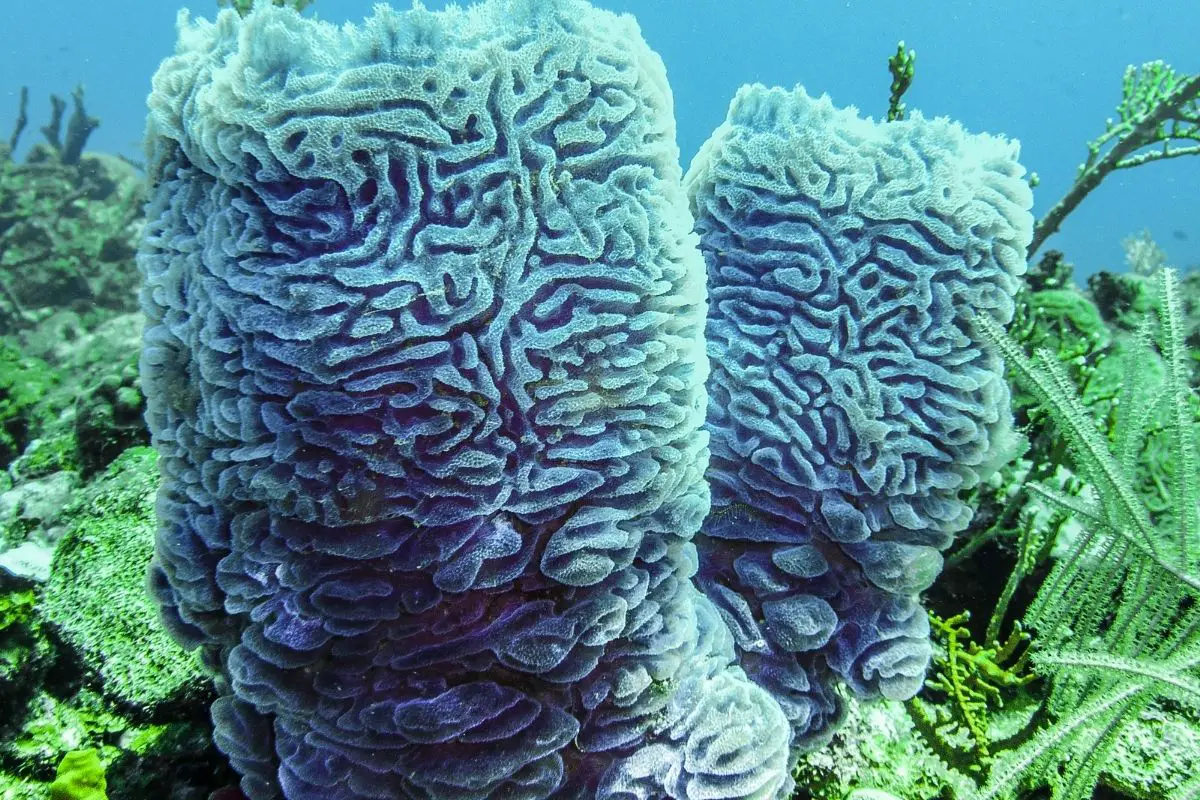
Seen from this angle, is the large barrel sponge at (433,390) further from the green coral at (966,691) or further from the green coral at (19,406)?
the green coral at (19,406)

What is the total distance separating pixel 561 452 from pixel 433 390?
408 millimetres

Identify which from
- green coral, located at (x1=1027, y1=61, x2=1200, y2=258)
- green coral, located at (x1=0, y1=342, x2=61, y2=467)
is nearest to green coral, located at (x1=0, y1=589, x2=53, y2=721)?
green coral, located at (x1=0, y1=342, x2=61, y2=467)

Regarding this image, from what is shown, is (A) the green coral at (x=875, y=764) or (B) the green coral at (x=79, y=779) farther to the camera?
(A) the green coral at (x=875, y=764)

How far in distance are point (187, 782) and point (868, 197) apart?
11.7 ft

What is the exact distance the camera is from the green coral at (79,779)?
8.80 ft

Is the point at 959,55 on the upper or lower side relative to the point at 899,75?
upper

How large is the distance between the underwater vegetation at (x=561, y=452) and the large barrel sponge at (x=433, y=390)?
11 mm

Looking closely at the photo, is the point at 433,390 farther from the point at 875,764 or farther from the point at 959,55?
the point at 959,55

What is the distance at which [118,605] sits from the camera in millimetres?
3346

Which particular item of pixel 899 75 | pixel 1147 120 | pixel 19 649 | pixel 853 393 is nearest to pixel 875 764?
pixel 853 393

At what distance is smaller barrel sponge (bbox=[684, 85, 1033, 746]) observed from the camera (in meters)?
2.69

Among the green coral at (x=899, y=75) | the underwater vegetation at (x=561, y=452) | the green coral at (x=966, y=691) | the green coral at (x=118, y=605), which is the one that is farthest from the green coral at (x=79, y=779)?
the green coral at (x=899, y=75)

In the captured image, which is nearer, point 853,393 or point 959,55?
point 853,393

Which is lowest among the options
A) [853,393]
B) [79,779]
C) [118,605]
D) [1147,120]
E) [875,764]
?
[79,779]
